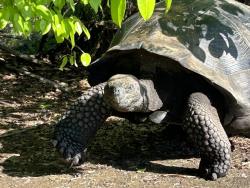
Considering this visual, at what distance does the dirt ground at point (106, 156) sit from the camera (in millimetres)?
4094

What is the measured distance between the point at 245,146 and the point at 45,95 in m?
3.04

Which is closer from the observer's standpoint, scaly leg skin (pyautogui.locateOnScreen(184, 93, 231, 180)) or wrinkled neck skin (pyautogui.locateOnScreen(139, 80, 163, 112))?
scaly leg skin (pyautogui.locateOnScreen(184, 93, 231, 180))

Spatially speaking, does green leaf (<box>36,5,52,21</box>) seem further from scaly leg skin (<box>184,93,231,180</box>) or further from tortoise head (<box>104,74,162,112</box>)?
scaly leg skin (<box>184,93,231,180</box>)

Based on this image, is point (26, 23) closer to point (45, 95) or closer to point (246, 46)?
point (246, 46)

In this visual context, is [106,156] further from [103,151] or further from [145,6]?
[145,6]

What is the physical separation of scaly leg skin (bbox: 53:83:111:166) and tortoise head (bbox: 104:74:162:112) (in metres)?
0.35

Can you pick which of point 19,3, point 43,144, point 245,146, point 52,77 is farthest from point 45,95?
point 19,3

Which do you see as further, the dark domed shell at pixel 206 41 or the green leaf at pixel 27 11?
the dark domed shell at pixel 206 41

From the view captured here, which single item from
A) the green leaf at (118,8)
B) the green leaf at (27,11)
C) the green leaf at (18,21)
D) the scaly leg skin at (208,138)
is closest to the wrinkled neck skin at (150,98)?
the scaly leg skin at (208,138)

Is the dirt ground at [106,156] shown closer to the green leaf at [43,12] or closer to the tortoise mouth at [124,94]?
the tortoise mouth at [124,94]

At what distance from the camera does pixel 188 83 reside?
14.4ft

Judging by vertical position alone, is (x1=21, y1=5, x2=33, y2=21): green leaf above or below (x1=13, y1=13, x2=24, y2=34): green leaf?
above

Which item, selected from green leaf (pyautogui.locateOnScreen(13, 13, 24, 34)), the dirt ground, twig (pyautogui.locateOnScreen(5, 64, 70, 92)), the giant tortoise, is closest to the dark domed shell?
the giant tortoise

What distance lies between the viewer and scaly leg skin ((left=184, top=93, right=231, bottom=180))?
4012 mm
